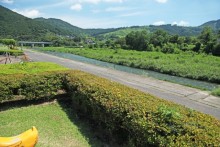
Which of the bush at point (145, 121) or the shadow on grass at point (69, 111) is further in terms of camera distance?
the shadow on grass at point (69, 111)

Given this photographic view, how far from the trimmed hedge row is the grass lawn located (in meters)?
0.49

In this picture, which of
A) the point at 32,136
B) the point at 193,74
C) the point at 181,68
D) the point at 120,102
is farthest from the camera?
the point at 181,68

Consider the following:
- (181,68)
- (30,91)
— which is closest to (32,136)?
(30,91)

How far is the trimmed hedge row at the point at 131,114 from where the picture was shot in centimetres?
427

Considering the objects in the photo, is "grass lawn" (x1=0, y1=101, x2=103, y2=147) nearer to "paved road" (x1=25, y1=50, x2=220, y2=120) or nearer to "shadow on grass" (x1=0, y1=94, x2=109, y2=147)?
"shadow on grass" (x1=0, y1=94, x2=109, y2=147)

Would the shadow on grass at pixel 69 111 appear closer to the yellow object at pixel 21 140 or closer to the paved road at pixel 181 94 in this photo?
the yellow object at pixel 21 140

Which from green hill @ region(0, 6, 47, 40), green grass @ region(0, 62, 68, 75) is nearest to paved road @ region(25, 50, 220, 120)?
green grass @ region(0, 62, 68, 75)

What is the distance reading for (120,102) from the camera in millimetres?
6074

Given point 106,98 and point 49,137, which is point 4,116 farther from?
point 106,98

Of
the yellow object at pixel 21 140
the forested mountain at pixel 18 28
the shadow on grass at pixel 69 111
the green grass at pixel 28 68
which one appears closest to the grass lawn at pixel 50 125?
the shadow on grass at pixel 69 111

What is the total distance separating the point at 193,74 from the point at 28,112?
17833 millimetres

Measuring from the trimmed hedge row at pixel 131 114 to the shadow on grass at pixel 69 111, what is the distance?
278 millimetres

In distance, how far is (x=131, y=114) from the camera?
537 cm

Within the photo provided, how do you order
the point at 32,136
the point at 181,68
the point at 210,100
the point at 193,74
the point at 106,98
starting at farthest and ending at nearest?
the point at 181,68, the point at 193,74, the point at 210,100, the point at 106,98, the point at 32,136
